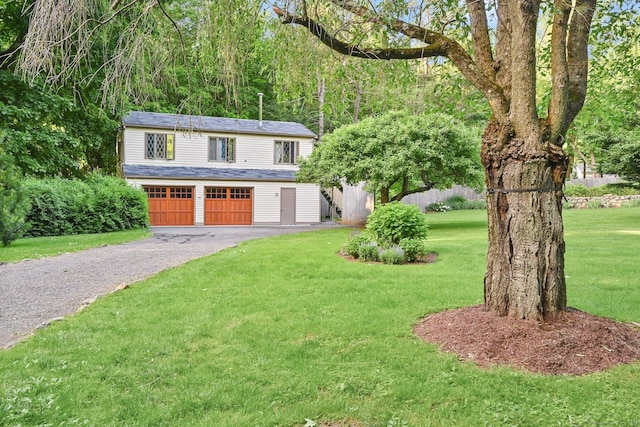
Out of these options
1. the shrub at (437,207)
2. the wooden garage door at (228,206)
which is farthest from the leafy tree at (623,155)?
the wooden garage door at (228,206)

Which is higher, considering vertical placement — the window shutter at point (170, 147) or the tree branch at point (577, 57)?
the window shutter at point (170, 147)

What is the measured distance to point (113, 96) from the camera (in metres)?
3.79

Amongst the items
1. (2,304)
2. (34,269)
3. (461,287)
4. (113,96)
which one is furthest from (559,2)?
(34,269)

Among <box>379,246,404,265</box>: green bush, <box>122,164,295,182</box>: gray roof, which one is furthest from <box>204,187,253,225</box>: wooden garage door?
<box>379,246,404,265</box>: green bush

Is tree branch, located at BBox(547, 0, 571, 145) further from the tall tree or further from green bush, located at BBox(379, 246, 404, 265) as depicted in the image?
green bush, located at BBox(379, 246, 404, 265)

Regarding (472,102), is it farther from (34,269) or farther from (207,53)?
(34,269)

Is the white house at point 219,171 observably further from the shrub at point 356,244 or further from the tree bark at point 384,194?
the shrub at point 356,244

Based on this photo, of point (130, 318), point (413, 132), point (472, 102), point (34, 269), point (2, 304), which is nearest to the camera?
point (130, 318)

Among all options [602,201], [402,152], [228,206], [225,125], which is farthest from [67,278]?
[602,201]

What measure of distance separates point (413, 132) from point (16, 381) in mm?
13552

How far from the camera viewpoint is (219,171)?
2195 cm

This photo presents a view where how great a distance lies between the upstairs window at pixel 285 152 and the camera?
75.7 ft

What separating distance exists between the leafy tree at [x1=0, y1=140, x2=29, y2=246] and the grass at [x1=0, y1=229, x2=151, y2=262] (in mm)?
428

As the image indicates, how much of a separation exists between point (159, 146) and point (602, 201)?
23443mm
